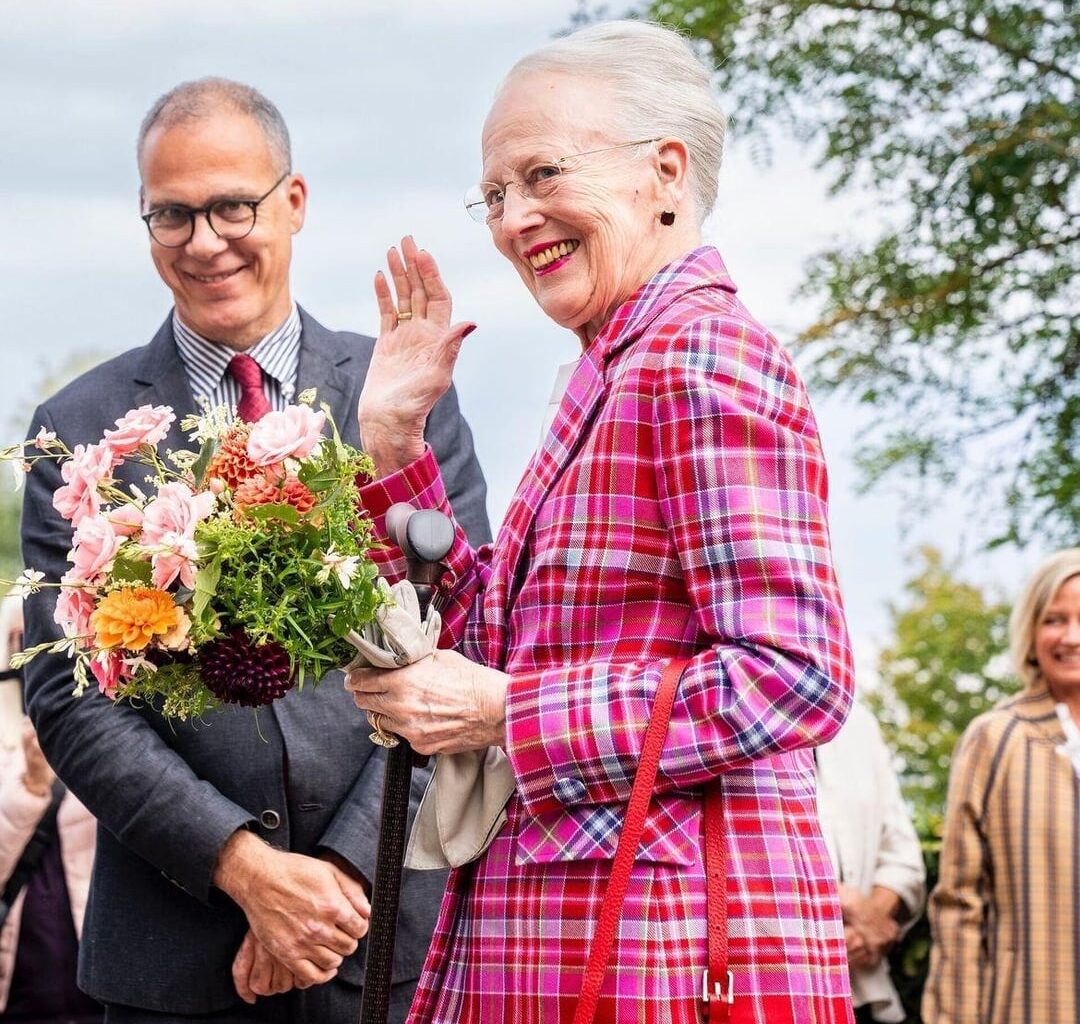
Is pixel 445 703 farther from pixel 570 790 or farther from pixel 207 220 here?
pixel 207 220

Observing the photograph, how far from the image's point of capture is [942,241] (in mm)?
7922

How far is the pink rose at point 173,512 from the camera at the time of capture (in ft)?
7.84

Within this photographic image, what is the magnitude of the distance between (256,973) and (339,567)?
1.29 meters

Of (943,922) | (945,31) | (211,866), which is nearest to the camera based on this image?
(211,866)

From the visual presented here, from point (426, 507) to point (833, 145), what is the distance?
5.47 meters

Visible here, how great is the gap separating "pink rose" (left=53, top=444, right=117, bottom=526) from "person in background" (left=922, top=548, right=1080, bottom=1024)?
3722 mm

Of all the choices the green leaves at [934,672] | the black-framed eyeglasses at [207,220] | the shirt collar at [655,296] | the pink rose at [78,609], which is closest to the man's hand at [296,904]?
the pink rose at [78,609]

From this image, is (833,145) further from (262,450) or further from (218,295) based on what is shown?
(262,450)

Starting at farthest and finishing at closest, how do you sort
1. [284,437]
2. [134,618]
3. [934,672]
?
[934,672] < [284,437] < [134,618]

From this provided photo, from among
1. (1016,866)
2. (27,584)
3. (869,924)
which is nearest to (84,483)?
(27,584)

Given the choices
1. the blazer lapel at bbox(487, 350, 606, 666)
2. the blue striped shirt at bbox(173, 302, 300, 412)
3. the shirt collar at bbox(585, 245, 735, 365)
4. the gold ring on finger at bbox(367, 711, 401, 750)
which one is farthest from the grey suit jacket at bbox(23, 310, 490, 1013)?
the shirt collar at bbox(585, 245, 735, 365)

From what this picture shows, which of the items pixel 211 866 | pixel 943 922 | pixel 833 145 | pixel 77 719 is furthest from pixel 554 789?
pixel 833 145

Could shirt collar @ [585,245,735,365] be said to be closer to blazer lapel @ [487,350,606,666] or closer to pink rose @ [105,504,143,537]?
blazer lapel @ [487,350,606,666]

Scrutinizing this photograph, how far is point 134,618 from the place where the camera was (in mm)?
2359
